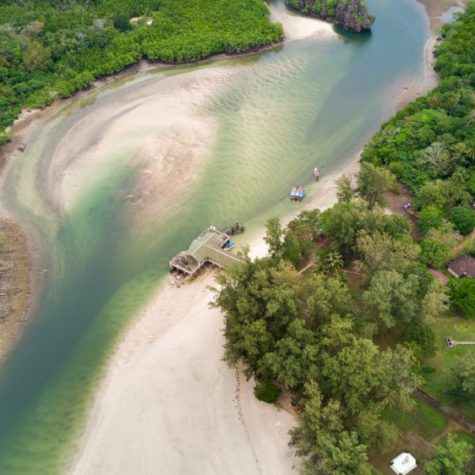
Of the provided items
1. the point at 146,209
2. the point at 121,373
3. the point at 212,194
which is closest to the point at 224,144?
the point at 212,194

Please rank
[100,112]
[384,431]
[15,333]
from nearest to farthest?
[384,431] < [15,333] < [100,112]

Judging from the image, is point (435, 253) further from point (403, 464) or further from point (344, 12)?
A: point (344, 12)

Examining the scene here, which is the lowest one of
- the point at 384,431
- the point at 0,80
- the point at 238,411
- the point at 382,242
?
the point at 238,411

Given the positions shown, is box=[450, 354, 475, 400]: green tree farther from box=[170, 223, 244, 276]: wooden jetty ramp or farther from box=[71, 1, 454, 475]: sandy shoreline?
box=[170, 223, 244, 276]: wooden jetty ramp

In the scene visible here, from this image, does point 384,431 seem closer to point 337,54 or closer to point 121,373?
point 121,373

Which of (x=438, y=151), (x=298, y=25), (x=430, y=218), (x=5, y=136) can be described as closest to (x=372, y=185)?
(x=430, y=218)

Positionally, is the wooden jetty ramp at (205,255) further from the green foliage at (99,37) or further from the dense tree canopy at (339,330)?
the green foliage at (99,37)
